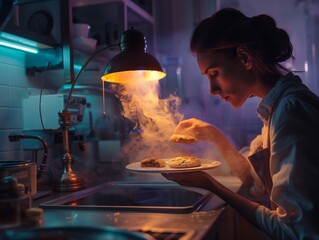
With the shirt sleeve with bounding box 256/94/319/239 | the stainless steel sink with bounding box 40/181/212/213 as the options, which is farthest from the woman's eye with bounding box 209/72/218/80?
the stainless steel sink with bounding box 40/181/212/213

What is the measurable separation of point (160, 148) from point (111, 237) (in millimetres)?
1370

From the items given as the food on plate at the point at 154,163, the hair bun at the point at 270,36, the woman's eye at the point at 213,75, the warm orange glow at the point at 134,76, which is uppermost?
Answer: the hair bun at the point at 270,36

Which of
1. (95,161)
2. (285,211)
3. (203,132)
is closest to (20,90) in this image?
(95,161)

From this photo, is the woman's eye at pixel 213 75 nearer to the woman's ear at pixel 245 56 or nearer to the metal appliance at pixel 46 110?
the woman's ear at pixel 245 56

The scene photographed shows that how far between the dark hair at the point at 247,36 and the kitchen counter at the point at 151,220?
1.93 ft

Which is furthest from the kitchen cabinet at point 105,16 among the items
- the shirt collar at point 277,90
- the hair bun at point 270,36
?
the shirt collar at point 277,90

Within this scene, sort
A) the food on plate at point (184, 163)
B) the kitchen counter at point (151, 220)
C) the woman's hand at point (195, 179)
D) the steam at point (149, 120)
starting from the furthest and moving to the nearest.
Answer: the steam at point (149, 120) < the food on plate at point (184, 163) < the woman's hand at point (195, 179) < the kitchen counter at point (151, 220)

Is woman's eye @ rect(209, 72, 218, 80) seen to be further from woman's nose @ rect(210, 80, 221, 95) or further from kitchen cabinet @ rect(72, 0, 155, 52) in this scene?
kitchen cabinet @ rect(72, 0, 155, 52)

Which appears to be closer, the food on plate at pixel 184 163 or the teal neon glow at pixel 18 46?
the food on plate at pixel 184 163

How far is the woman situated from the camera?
107 cm

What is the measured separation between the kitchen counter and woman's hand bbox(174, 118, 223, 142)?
45cm

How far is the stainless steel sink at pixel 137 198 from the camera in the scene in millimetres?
1312

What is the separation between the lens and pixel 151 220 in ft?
3.81

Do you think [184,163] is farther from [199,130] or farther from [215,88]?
[215,88]
